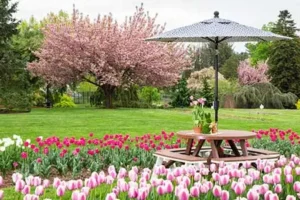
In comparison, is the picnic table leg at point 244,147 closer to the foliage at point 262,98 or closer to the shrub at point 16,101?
the shrub at point 16,101

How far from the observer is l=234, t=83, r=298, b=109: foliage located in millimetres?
34062

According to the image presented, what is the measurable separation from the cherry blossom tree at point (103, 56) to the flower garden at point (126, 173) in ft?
60.4

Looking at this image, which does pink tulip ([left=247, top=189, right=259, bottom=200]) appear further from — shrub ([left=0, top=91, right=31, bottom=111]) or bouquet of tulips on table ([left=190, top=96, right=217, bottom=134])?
shrub ([left=0, top=91, right=31, bottom=111])

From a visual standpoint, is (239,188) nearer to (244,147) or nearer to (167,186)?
(167,186)

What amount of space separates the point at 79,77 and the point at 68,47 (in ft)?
6.10

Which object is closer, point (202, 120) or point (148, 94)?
point (202, 120)

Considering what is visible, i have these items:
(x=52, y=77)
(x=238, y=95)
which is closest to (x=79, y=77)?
(x=52, y=77)

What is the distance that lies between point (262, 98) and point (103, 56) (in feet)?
38.4

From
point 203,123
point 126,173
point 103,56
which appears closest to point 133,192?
point 126,173

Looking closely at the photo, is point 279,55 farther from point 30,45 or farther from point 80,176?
point 80,176

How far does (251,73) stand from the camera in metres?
49.5

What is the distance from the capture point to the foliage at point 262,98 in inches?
1341

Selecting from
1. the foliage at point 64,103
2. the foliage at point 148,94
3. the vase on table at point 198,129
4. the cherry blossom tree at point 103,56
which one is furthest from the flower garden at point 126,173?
the foliage at point 64,103

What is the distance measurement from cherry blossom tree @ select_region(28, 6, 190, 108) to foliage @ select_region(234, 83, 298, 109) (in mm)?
5321
